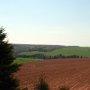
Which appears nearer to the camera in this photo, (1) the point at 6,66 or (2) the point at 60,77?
(1) the point at 6,66

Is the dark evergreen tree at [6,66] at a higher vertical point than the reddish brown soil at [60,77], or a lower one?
higher

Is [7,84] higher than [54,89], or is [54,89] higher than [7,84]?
[7,84]

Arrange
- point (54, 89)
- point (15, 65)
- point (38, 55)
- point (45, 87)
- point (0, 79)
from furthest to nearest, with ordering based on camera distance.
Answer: point (38, 55) → point (54, 89) → point (45, 87) → point (15, 65) → point (0, 79)

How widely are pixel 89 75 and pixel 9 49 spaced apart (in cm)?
2703

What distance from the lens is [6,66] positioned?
13.0 m

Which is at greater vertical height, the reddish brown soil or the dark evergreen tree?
the dark evergreen tree

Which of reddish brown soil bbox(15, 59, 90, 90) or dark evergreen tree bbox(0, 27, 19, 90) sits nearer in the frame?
dark evergreen tree bbox(0, 27, 19, 90)

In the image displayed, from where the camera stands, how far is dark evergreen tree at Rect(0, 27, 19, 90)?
42.3 ft

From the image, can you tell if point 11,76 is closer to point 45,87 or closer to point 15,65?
point 15,65

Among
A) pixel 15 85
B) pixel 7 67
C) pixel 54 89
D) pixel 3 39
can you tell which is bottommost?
pixel 54 89

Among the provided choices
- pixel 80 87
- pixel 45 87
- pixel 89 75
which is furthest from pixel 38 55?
pixel 45 87

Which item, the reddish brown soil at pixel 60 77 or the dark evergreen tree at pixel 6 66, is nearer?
the dark evergreen tree at pixel 6 66

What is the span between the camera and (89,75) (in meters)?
39.1

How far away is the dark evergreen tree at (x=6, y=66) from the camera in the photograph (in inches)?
507
